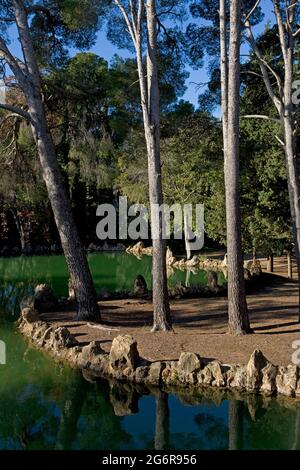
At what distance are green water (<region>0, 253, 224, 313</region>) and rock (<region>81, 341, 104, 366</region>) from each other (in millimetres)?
5384

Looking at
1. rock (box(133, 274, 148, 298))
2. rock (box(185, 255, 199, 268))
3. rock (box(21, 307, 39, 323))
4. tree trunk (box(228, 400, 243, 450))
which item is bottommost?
tree trunk (box(228, 400, 243, 450))

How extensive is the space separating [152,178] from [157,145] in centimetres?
55

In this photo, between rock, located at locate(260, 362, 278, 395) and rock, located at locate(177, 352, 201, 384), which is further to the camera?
rock, located at locate(177, 352, 201, 384)

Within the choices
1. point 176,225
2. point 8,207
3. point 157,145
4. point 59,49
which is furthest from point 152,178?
point 8,207

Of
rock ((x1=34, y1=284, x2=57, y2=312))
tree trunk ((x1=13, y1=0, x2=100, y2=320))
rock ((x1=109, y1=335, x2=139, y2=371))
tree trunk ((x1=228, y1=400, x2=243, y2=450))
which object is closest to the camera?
tree trunk ((x1=228, y1=400, x2=243, y2=450))

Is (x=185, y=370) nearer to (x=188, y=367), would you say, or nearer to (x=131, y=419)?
(x=188, y=367)

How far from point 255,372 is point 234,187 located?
292cm

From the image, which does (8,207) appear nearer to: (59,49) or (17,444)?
(59,49)

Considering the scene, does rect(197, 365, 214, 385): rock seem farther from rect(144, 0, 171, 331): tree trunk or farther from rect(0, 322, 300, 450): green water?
rect(144, 0, 171, 331): tree trunk

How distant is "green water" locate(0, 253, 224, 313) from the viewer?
15.7 metres

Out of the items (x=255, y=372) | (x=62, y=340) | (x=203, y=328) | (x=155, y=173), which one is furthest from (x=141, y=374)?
(x=155, y=173)

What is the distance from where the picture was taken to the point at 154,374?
21.4 ft

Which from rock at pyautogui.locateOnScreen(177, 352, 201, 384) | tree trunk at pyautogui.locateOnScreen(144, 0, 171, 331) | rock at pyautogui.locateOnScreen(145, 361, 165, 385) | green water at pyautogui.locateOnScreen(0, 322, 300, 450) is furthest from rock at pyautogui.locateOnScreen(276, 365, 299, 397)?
tree trunk at pyautogui.locateOnScreen(144, 0, 171, 331)

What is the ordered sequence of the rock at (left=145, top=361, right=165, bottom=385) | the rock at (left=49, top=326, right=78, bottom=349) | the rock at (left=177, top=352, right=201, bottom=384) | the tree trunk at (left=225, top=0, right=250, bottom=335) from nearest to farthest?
the rock at (left=177, top=352, right=201, bottom=384) < the rock at (left=145, top=361, right=165, bottom=385) < the tree trunk at (left=225, top=0, right=250, bottom=335) < the rock at (left=49, top=326, right=78, bottom=349)
